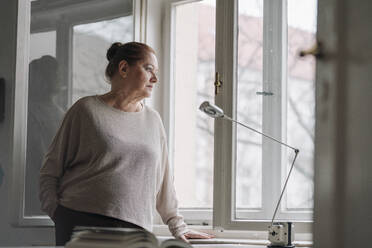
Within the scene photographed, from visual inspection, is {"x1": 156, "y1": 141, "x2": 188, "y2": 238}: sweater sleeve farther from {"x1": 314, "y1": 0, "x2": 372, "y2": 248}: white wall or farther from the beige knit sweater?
{"x1": 314, "y1": 0, "x2": 372, "y2": 248}: white wall

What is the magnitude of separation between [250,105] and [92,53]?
35.7 inches

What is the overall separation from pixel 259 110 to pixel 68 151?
0.92 metres

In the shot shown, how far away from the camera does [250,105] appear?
299cm

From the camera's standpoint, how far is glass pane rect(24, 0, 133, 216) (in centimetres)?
314

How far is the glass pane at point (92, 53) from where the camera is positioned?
10.7ft

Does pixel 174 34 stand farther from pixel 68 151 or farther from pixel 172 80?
pixel 68 151

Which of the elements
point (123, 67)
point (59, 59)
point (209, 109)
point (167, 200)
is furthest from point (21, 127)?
point (209, 109)

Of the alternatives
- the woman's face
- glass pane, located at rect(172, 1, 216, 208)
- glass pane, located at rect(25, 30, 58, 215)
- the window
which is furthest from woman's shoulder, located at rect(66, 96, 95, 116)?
glass pane, located at rect(172, 1, 216, 208)

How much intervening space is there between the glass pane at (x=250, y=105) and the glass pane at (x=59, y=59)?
0.70 m

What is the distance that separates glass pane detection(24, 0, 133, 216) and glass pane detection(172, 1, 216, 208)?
103cm

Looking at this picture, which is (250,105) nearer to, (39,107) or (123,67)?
(123,67)

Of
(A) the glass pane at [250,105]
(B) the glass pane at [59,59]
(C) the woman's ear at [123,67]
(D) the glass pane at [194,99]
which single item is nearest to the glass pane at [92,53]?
(B) the glass pane at [59,59]

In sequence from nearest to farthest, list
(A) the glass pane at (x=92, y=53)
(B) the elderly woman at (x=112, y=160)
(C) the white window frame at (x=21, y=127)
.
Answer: (B) the elderly woman at (x=112, y=160)
(C) the white window frame at (x=21, y=127)
(A) the glass pane at (x=92, y=53)

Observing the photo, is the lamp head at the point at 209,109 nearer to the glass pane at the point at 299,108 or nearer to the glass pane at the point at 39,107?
the glass pane at the point at 299,108
